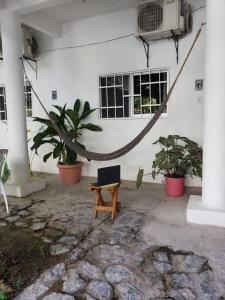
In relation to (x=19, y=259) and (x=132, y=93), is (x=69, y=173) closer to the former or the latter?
(x=132, y=93)

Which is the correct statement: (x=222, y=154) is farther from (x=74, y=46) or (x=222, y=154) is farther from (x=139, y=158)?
(x=74, y=46)

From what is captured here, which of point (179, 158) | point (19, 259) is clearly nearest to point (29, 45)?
point (179, 158)

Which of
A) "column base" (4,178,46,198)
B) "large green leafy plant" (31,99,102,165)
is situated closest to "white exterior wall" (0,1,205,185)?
"large green leafy plant" (31,99,102,165)

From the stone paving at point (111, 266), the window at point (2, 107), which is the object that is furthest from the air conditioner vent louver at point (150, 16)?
the window at point (2, 107)

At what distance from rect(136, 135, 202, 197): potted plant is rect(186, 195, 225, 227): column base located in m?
0.86

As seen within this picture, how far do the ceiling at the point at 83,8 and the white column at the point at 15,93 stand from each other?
0.84m

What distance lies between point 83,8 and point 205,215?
147 inches

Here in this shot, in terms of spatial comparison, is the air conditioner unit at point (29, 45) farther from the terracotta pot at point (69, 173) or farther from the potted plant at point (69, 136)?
the terracotta pot at point (69, 173)

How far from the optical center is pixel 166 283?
1770 mm

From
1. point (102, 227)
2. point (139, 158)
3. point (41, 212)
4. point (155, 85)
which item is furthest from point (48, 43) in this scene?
point (102, 227)

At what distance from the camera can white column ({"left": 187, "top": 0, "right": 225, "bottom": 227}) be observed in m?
2.54

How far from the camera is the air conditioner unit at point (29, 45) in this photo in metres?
4.81

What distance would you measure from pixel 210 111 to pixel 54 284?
7.11 feet

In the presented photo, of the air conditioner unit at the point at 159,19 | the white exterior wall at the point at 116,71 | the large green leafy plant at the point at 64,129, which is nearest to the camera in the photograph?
the air conditioner unit at the point at 159,19
